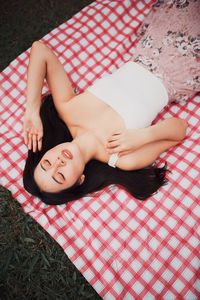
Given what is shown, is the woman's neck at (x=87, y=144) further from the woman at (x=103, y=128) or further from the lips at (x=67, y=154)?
the lips at (x=67, y=154)

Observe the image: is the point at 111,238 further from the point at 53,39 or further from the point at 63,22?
the point at 63,22

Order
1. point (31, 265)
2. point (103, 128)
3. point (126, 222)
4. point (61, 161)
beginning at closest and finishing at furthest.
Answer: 1. point (61, 161)
2. point (103, 128)
3. point (126, 222)
4. point (31, 265)

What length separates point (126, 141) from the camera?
8.83ft

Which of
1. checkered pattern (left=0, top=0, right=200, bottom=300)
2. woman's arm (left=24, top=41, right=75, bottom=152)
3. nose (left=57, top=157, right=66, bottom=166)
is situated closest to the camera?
nose (left=57, top=157, right=66, bottom=166)

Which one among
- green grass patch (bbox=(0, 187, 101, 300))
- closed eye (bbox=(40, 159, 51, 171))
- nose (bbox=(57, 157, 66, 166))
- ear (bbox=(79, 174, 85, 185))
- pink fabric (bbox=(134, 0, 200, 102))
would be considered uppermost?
pink fabric (bbox=(134, 0, 200, 102))

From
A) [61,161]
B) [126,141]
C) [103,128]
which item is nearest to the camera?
[61,161]

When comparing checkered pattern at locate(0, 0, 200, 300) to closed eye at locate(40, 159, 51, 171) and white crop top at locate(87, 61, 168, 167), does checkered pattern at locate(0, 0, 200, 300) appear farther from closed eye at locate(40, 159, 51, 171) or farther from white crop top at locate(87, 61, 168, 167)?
closed eye at locate(40, 159, 51, 171)

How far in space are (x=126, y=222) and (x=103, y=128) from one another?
0.94 m

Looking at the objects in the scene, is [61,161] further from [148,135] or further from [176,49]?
[176,49]

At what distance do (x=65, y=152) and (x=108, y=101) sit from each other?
27.1 inches

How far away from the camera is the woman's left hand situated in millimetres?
2688

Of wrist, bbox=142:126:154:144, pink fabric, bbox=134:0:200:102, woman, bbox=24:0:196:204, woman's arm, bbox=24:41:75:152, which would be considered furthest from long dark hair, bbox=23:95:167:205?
pink fabric, bbox=134:0:200:102

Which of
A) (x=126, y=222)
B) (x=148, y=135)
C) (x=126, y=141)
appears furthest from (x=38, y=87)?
(x=126, y=222)

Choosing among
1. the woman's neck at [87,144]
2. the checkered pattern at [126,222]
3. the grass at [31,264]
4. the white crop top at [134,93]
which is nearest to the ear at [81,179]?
the woman's neck at [87,144]
